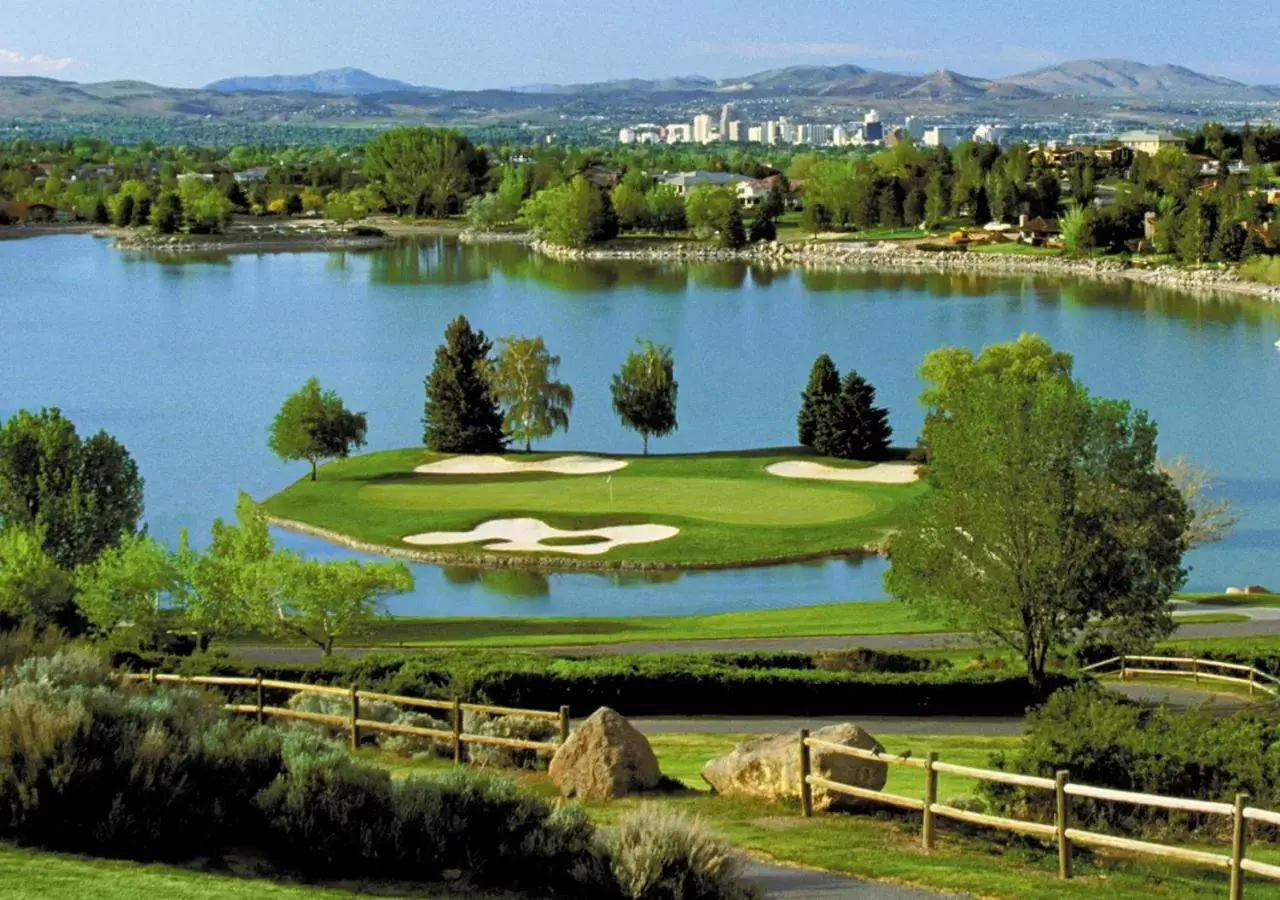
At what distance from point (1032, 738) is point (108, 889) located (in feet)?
22.6

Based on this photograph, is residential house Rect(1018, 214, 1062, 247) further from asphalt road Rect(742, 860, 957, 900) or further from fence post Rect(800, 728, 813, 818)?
asphalt road Rect(742, 860, 957, 900)

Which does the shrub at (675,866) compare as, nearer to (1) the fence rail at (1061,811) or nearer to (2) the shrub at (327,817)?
(2) the shrub at (327,817)

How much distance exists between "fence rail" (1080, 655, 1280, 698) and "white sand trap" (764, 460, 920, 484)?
1911 centimetres

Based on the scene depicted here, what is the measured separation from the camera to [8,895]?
9.85 metres

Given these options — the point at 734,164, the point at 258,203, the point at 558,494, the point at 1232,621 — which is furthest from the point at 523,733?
the point at 734,164

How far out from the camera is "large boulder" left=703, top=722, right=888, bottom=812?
1295 centimetres

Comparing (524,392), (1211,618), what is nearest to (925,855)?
(1211,618)

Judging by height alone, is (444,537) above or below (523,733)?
below

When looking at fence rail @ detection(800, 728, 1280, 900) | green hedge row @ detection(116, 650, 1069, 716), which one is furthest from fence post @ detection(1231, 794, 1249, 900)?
green hedge row @ detection(116, 650, 1069, 716)

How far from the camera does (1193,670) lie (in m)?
23.8

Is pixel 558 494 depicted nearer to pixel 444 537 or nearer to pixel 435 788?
pixel 444 537

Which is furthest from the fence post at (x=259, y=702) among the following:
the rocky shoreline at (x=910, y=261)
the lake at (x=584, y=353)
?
the rocky shoreline at (x=910, y=261)

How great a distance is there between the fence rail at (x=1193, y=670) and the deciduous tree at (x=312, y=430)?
81.6 ft

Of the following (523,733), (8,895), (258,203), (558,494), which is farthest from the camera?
(258,203)
